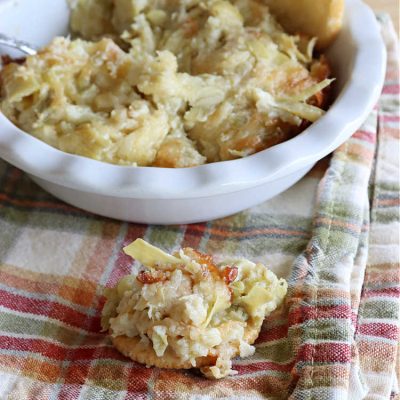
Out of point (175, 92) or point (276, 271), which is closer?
point (276, 271)

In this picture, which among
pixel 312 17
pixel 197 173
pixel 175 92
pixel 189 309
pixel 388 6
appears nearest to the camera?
pixel 189 309

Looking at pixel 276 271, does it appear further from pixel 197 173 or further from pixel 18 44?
pixel 18 44

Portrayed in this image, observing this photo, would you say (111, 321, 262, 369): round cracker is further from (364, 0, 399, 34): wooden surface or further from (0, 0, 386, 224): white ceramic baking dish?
(364, 0, 399, 34): wooden surface

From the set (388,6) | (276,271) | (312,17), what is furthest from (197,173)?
(388,6)

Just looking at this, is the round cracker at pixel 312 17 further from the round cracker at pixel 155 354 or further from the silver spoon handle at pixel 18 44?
the round cracker at pixel 155 354

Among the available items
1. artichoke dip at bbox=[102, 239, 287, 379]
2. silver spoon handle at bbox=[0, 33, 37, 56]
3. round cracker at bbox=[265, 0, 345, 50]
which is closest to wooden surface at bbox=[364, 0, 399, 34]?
round cracker at bbox=[265, 0, 345, 50]

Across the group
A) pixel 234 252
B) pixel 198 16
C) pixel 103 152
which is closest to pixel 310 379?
pixel 234 252

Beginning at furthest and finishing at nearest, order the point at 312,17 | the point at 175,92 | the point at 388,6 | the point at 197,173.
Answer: the point at 388,6
the point at 312,17
the point at 175,92
the point at 197,173
